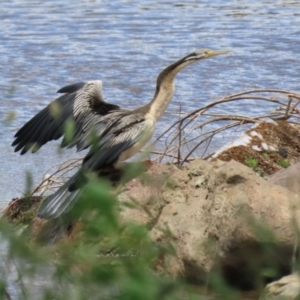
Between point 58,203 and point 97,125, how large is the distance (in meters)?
0.67

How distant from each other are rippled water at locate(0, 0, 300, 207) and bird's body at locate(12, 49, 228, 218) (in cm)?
54

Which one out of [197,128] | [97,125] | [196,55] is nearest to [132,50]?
[197,128]

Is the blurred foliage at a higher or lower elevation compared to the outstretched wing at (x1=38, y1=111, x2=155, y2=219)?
higher

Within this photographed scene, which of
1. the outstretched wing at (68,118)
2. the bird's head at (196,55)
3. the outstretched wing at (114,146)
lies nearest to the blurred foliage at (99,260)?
the outstretched wing at (114,146)

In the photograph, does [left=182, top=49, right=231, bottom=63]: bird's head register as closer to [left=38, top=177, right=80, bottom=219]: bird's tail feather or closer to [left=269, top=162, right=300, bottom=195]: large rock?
[left=269, top=162, right=300, bottom=195]: large rock

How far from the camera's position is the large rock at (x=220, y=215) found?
4848mm

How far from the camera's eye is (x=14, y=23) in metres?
14.6

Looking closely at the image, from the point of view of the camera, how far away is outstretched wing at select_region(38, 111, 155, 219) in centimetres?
585

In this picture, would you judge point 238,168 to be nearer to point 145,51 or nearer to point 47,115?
point 47,115

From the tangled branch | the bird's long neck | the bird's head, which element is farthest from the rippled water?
the bird's head

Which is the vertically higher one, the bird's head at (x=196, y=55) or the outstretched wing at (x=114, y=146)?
the bird's head at (x=196, y=55)

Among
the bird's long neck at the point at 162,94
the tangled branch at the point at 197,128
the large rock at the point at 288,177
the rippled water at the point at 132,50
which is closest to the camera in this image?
the large rock at the point at 288,177

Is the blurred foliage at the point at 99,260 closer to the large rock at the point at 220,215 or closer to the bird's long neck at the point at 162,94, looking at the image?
the large rock at the point at 220,215

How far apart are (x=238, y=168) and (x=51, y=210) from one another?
46.4 inches
